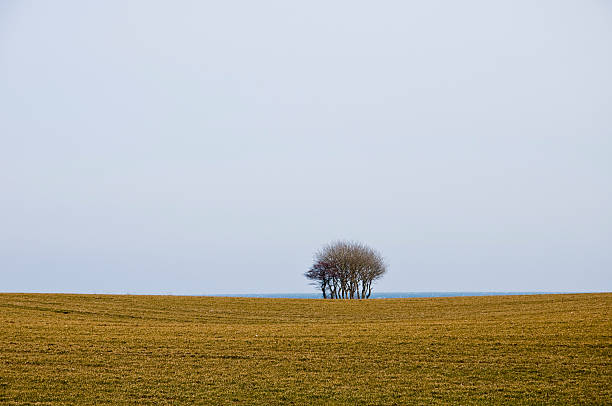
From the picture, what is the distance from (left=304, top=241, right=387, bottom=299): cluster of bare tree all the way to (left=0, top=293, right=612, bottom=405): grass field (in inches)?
2214

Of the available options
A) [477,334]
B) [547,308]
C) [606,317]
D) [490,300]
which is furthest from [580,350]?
[490,300]

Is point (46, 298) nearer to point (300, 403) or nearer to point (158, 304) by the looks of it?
point (158, 304)

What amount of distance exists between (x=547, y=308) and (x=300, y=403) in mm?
24950

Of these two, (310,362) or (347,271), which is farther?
(347,271)

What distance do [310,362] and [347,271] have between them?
6843 centimetres

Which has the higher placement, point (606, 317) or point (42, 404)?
point (606, 317)

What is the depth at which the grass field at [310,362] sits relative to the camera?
15.8 m

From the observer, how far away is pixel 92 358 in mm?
19453

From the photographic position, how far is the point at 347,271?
87.1 m

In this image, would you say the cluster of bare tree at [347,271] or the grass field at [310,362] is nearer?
the grass field at [310,362]

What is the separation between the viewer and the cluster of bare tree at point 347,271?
285 feet

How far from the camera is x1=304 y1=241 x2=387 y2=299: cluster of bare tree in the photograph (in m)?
86.8

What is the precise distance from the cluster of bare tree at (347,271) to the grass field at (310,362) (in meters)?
56.2

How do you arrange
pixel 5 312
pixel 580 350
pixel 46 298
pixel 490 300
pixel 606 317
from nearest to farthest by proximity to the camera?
pixel 580 350
pixel 606 317
pixel 5 312
pixel 46 298
pixel 490 300
